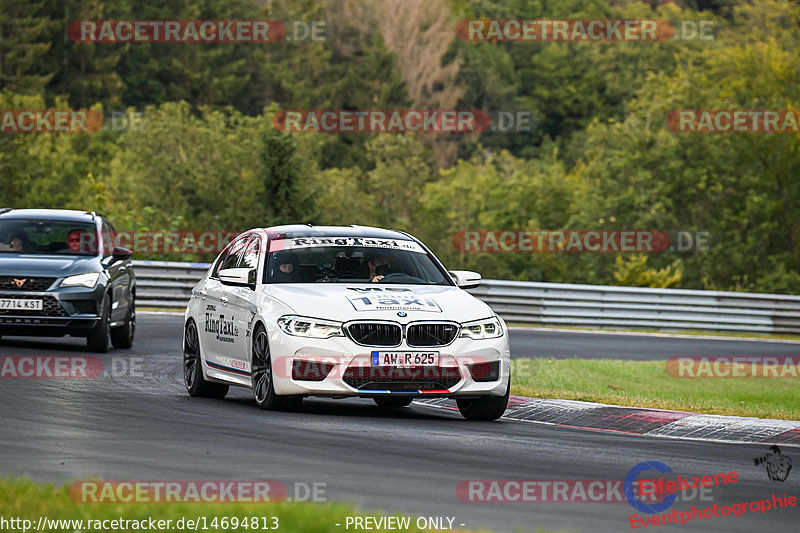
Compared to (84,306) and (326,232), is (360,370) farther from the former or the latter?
(84,306)

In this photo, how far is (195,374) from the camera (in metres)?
13.8

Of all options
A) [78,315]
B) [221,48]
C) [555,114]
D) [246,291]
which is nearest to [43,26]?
[221,48]

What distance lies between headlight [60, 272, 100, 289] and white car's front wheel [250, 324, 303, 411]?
572 cm

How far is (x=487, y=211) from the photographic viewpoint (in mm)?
66875

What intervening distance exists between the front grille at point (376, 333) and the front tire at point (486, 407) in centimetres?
116

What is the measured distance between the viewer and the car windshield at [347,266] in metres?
12.7

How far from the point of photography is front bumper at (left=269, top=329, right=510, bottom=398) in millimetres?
11547

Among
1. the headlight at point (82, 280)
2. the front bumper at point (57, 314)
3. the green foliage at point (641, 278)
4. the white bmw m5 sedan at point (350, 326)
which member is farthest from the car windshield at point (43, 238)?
the green foliage at point (641, 278)

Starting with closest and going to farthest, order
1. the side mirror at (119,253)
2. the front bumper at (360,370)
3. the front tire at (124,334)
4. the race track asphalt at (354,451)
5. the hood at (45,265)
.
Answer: the race track asphalt at (354,451) < the front bumper at (360,370) < the hood at (45,265) < the side mirror at (119,253) < the front tire at (124,334)
